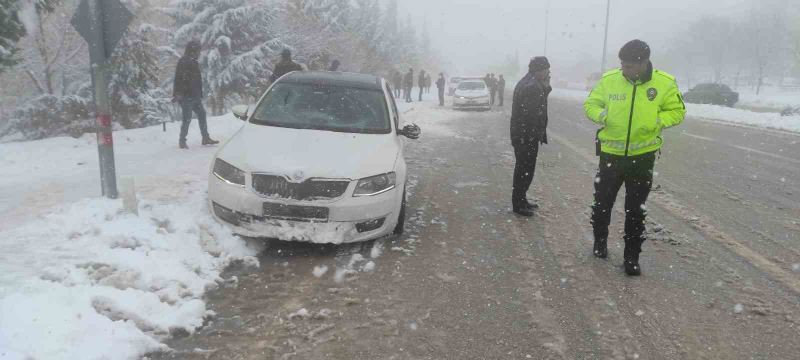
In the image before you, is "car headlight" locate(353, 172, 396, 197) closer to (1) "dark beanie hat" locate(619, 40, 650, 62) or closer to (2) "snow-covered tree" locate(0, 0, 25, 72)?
(1) "dark beanie hat" locate(619, 40, 650, 62)

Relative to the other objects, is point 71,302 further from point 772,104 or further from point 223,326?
point 772,104

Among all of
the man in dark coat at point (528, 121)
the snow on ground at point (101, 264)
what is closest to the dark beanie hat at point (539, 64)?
the man in dark coat at point (528, 121)

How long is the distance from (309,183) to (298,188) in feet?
0.33

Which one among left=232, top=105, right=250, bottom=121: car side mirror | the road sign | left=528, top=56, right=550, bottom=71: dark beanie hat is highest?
the road sign

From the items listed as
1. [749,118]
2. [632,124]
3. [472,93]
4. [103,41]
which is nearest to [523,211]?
[632,124]

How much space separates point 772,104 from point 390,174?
48176 millimetres

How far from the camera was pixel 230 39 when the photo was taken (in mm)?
21609

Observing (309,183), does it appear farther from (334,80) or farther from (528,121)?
(528,121)

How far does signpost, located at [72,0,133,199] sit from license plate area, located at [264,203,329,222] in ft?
6.86

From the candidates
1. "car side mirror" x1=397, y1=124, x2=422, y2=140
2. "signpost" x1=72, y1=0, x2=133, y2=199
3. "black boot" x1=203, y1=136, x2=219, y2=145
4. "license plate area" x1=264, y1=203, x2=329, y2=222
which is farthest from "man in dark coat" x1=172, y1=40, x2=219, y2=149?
"license plate area" x1=264, y1=203, x2=329, y2=222

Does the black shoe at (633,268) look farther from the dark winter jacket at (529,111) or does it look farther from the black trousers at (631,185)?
the dark winter jacket at (529,111)

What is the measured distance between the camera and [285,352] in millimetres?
3154

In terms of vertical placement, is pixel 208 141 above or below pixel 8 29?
below

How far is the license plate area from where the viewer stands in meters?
4.54
